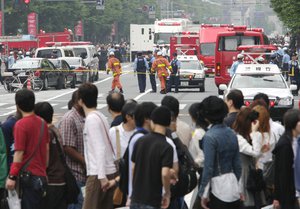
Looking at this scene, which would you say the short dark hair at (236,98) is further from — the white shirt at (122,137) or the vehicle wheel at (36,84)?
the vehicle wheel at (36,84)

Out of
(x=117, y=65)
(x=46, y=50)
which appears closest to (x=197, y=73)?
(x=117, y=65)


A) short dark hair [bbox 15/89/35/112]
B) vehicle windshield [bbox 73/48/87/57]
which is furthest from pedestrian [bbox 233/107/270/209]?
vehicle windshield [bbox 73/48/87/57]

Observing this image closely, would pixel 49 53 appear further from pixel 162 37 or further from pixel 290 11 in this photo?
pixel 162 37

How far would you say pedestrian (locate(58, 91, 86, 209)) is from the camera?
34.6 ft

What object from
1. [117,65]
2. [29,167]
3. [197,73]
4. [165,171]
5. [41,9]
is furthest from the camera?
[41,9]

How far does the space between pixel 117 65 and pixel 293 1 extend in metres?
19.4

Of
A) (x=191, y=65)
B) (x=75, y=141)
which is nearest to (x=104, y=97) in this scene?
(x=191, y=65)

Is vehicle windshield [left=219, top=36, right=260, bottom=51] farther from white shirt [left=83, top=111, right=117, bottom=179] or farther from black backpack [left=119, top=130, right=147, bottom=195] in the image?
black backpack [left=119, top=130, right=147, bottom=195]

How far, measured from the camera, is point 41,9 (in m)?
97.9

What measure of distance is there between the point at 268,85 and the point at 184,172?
16014 millimetres

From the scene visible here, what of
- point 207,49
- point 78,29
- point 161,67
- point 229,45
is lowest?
point 78,29

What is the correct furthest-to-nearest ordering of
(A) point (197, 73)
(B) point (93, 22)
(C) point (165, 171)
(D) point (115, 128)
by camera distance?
(B) point (93, 22) → (A) point (197, 73) → (D) point (115, 128) → (C) point (165, 171)

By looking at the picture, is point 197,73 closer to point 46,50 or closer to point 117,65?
point 117,65

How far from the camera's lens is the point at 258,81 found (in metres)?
25.6
